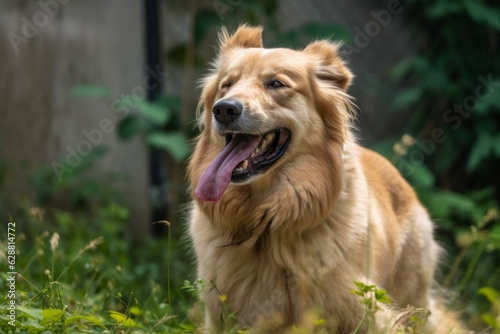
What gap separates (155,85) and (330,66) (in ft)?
10.8

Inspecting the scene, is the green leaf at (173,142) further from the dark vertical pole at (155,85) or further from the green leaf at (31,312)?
the green leaf at (31,312)

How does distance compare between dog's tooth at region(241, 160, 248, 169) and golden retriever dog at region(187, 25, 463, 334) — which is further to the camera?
dog's tooth at region(241, 160, 248, 169)

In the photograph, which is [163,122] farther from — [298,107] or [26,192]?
[298,107]

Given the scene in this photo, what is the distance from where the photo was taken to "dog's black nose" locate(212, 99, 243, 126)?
12.3 ft

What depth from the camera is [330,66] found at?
13.9 feet

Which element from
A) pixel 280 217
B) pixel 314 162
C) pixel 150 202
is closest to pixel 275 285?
pixel 280 217

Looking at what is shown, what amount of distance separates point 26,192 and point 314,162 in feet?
13.8

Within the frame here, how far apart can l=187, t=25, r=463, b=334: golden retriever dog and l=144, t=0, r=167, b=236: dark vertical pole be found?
3044 mm

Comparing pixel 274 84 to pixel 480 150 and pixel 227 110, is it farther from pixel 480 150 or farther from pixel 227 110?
pixel 480 150

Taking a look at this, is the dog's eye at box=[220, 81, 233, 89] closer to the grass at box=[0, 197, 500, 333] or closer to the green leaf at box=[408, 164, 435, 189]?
the grass at box=[0, 197, 500, 333]

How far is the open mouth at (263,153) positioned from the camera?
3.81m

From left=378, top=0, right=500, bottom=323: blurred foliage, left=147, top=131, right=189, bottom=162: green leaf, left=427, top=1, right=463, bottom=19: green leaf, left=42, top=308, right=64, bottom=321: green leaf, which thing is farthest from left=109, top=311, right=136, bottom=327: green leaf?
left=427, top=1, right=463, bottom=19: green leaf

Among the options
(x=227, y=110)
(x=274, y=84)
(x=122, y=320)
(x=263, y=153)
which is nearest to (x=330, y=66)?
(x=274, y=84)

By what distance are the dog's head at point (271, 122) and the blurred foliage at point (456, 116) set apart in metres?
2.70
